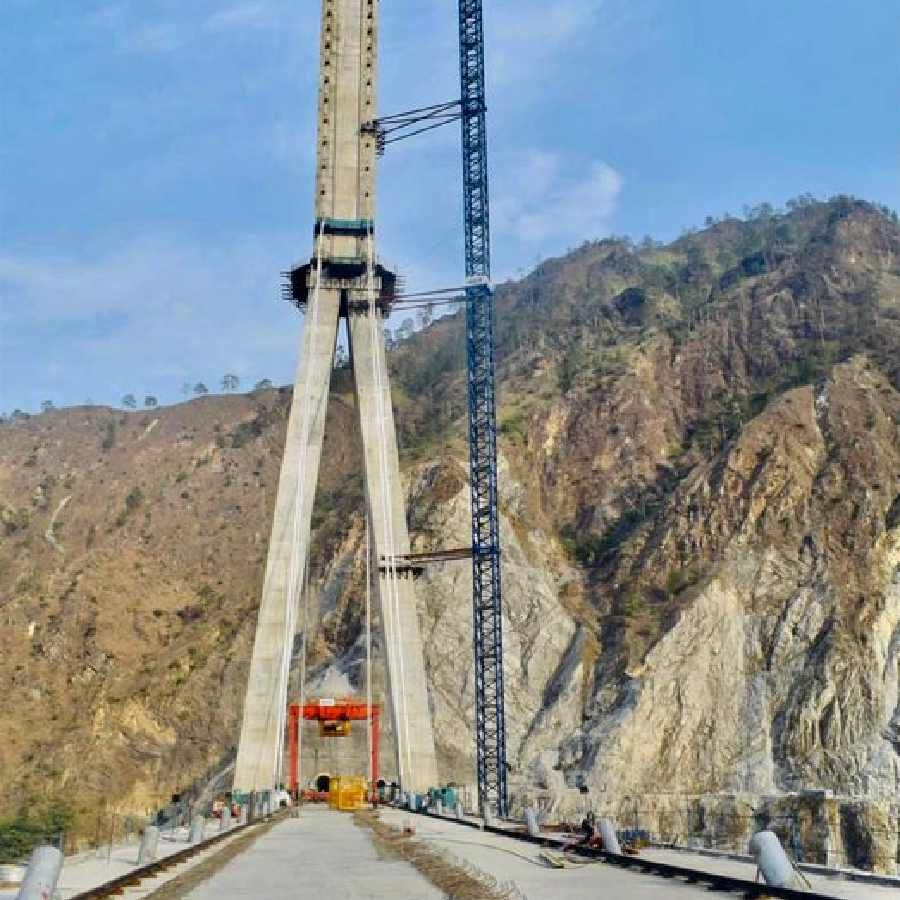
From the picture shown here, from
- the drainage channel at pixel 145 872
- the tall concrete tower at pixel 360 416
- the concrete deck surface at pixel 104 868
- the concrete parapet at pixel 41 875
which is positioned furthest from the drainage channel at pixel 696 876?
the tall concrete tower at pixel 360 416

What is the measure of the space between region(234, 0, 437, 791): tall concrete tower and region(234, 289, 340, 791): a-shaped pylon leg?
40 millimetres

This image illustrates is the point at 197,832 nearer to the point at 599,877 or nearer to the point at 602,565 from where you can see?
the point at 599,877

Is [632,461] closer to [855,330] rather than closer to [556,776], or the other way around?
[855,330]

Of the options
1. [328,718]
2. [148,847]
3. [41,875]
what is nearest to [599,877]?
[41,875]

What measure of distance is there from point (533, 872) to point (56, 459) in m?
→ 100

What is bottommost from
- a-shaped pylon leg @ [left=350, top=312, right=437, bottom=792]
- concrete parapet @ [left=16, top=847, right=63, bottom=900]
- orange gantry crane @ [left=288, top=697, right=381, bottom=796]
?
concrete parapet @ [left=16, top=847, right=63, bottom=900]

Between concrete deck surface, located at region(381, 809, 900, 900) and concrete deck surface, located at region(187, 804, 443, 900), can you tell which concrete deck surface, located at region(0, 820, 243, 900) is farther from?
concrete deck surface, located at region(381, 809, 900, 900)

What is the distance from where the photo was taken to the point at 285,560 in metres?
43.6

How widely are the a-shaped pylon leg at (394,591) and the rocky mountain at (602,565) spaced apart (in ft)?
35.8

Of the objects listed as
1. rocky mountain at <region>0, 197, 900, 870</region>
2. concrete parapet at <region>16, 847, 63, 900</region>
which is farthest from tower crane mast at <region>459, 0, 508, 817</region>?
concrete parapet at <region>16, 847, 63, 900</region>

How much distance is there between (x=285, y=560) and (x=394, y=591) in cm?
438

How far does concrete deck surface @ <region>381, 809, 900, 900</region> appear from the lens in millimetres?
12461

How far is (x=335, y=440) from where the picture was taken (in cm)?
10269

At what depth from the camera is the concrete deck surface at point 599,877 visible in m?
12.5
